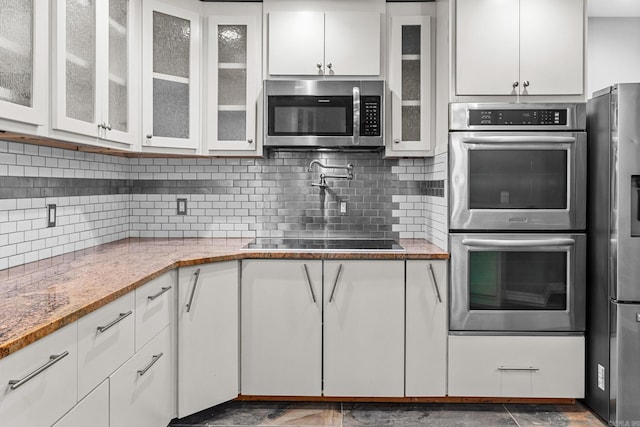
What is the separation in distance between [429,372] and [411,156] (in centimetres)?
126

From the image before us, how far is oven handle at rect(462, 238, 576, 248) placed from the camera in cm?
256

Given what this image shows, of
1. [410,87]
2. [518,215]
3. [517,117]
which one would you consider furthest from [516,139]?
[410,87]

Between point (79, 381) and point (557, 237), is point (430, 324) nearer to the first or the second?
point (557, 237)

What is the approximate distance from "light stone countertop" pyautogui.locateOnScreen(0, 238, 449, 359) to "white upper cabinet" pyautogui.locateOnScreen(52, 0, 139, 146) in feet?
1.91

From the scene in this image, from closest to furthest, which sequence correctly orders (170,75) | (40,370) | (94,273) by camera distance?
1. (40,370)
2. (94,273)
3. (170,75)

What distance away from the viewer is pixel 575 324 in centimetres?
260

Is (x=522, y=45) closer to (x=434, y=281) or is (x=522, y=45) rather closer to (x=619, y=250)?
(x=619, y=250)

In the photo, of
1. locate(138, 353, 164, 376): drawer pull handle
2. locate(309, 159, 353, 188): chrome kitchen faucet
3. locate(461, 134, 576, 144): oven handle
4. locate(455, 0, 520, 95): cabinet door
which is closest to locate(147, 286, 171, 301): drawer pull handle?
locate(138, 353, 164, 376): drawer pull handle

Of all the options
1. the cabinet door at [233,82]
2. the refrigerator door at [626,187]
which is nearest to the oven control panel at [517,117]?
the refrigerator door at [626,187]

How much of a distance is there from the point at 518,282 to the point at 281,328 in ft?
4.31

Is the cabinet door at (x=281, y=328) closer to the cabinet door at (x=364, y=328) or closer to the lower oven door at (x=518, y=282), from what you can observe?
the cabinet door at (x=364, y=328)

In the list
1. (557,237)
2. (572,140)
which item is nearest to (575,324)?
(557,237)

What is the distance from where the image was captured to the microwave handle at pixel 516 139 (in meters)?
2.54

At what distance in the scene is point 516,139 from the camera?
2551 mm
